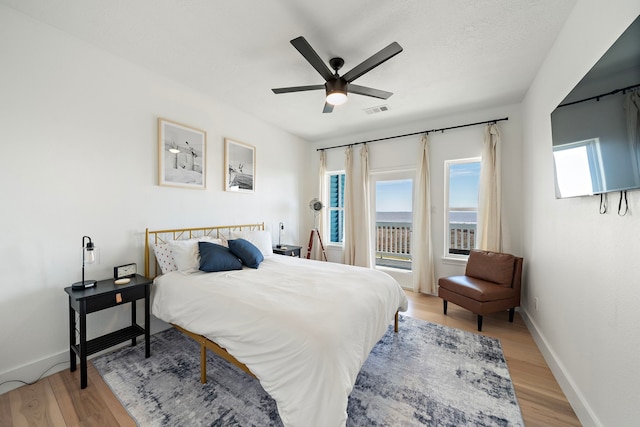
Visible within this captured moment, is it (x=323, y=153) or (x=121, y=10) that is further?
(x=323, y=153)

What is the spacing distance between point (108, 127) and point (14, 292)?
157 cm

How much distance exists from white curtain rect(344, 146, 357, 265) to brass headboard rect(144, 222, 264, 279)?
2.14m

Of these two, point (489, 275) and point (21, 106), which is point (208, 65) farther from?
point (489, 275)

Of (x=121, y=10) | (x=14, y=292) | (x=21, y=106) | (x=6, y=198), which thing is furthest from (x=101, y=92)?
(x=14, y=292)

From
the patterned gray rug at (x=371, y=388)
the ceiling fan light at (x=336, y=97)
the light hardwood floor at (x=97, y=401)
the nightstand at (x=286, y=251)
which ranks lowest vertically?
the light hardwood floor at (x=97, y=401)

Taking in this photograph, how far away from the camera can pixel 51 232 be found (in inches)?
79.6

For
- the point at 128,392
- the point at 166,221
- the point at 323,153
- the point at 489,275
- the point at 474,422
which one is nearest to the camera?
the point at 474,422

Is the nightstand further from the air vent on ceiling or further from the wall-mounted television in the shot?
the wall-mounted television

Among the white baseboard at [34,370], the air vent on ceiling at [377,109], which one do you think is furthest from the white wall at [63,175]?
the air vent on ceiling at [377,109]

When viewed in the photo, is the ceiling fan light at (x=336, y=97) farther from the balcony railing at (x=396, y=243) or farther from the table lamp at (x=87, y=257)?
the balcony railing at (x=396, y=243)

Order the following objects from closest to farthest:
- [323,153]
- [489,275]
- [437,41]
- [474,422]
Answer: [474,422] < [437,41] < [489,275] < [323,153]

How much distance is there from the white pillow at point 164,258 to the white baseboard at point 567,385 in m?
3.47

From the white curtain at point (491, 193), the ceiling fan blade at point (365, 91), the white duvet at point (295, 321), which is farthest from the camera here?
the white curtain at point (491, 193)

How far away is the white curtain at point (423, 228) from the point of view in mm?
3902
